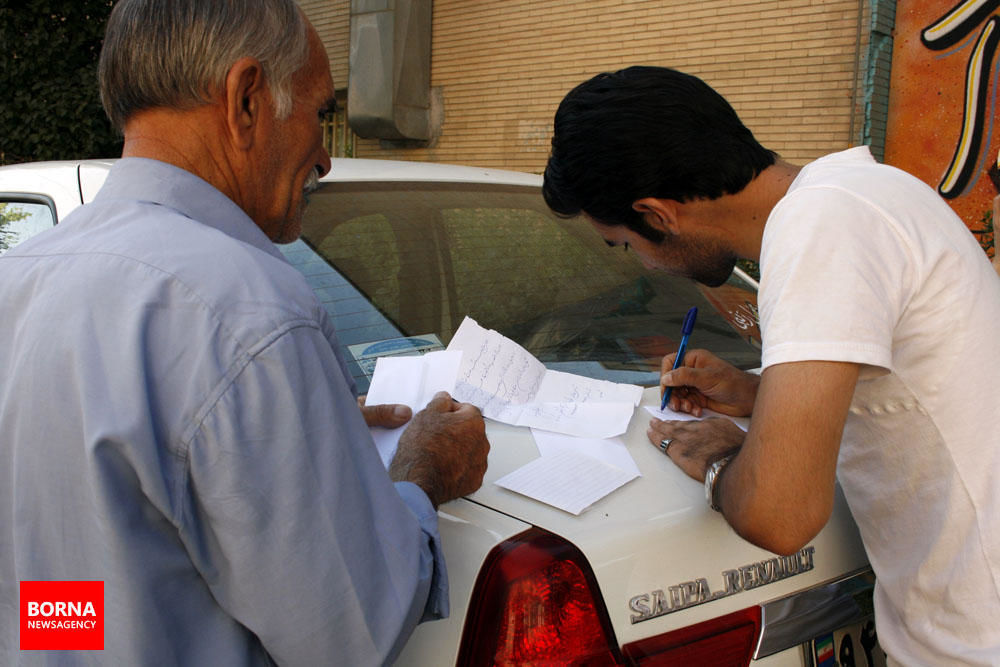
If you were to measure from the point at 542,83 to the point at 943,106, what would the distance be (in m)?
4.21

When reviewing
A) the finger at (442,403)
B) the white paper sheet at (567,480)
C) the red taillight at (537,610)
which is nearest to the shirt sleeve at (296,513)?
the red taillight at (537,610)

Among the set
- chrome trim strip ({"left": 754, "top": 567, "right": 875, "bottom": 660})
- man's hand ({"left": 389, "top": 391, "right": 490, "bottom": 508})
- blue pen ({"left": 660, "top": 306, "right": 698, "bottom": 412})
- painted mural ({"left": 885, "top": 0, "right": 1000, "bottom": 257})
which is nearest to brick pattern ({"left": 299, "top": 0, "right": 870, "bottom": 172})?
painted mural ({"left": 885, "top": 0, "right": 1000, "bottom": 257})

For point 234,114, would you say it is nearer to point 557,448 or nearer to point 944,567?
point 557,448

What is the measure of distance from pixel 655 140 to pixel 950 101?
6567 millimetres

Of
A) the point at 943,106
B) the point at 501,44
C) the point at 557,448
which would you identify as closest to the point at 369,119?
the point at 501,44

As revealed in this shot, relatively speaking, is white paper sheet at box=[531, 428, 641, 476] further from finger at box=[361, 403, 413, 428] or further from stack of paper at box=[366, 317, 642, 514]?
finger at box=[361, 403, 413, 428]

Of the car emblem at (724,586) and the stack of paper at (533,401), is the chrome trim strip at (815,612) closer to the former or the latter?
the car emblem at (724,586)

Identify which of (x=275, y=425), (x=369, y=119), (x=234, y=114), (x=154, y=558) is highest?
(x=234, y=114)

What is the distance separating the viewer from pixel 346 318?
2.01m

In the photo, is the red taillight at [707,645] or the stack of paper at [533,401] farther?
the stack of paper at [533,401]

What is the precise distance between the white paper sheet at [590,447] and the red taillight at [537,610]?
28 cm

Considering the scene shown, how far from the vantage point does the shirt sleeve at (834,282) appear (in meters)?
1.18

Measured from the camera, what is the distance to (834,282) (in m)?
1.19

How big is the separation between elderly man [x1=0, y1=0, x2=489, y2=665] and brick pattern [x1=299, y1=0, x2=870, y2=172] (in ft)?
23.6
